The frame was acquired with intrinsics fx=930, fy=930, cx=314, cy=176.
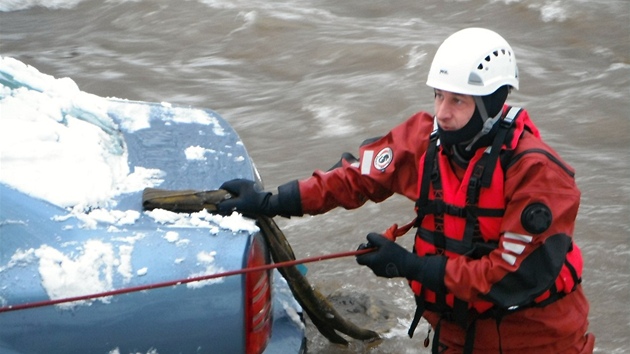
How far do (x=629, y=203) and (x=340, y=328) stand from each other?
3.15m

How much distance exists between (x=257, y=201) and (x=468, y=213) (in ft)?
2.44

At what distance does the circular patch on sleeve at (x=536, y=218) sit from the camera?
2756mm

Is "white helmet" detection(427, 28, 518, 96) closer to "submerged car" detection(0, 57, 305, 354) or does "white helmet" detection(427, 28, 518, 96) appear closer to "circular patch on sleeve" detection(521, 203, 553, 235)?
"circular patch on sleeve" detection(521, 203, 553, 235)

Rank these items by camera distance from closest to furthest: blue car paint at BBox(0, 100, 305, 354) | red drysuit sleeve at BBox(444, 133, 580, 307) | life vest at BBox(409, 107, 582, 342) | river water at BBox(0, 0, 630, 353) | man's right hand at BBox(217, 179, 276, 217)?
blue car paint at BBox(0, 100, 305, 354)
red drysuit sleeve at BBox(444, 133, 580, 307)
life vest at BBox(409, 107, 582, 342)
man's right hand at BBox(217, 179, 276, 217)
river water at BBox(0, 0, 630, 353)

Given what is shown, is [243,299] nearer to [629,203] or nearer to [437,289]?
Result: [437,289]

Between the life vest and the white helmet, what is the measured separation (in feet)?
0.44

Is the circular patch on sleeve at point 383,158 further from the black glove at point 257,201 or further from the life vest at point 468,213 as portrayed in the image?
the black glove at point 257,201

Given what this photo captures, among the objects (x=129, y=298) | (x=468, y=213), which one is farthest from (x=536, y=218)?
(x=129, y=298)

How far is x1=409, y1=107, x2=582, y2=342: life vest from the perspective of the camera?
2.91 metres

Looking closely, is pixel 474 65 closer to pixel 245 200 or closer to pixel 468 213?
pixel 468 213

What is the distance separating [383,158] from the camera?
127 inches

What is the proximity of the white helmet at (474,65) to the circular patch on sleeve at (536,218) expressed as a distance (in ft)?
1.34

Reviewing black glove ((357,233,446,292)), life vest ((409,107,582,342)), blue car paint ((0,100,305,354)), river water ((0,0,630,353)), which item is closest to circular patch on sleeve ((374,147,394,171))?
life vest ((409,107,582,342))

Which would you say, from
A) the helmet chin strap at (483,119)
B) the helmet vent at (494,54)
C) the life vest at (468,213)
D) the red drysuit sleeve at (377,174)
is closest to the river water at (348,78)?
the red drysuit sleeve at (377,174)
